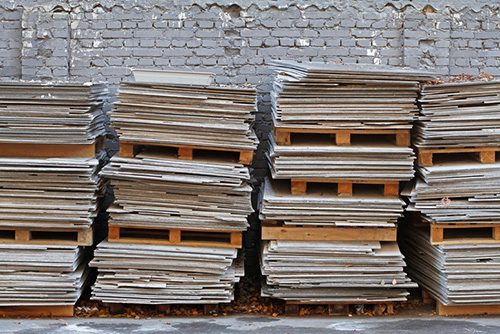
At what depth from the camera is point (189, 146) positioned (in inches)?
348

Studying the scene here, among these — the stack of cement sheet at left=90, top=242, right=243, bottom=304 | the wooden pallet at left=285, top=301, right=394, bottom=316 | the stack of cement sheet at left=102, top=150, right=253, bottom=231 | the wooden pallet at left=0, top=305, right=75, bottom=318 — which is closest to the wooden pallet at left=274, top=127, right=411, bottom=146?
the stack of cement sheet at left=102, top=150, right=253, bottom=231

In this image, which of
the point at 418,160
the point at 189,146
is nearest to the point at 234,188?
the point at 189,146

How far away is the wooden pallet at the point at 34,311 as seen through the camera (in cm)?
888

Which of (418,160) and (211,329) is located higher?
(418,160)

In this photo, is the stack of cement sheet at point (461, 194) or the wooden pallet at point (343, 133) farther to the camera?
the wooden pallet at point (343, 133)

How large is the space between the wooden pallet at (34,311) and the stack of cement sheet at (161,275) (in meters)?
0.36

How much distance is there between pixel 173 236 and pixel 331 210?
5.33ft

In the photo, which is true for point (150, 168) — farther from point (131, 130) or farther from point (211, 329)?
point (211, 329)

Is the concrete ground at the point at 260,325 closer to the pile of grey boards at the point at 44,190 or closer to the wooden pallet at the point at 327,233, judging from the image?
the pile of grey boards at the point at 44,190

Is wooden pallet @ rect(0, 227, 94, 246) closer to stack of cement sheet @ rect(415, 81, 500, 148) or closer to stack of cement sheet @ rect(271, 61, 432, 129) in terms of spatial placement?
stack of cement sheet @ rect(271, 61, 432, 129)

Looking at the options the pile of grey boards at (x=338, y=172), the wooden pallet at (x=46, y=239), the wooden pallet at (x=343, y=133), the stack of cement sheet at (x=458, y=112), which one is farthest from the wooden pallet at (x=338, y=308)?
the wooden pallet at (x=46, y=239)

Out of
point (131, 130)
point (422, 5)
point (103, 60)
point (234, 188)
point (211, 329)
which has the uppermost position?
point (422, 5)

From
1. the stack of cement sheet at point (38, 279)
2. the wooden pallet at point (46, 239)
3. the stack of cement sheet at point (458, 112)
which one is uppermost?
the stack of cement sheet at point (458, 112)

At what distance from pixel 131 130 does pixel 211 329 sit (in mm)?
2139
